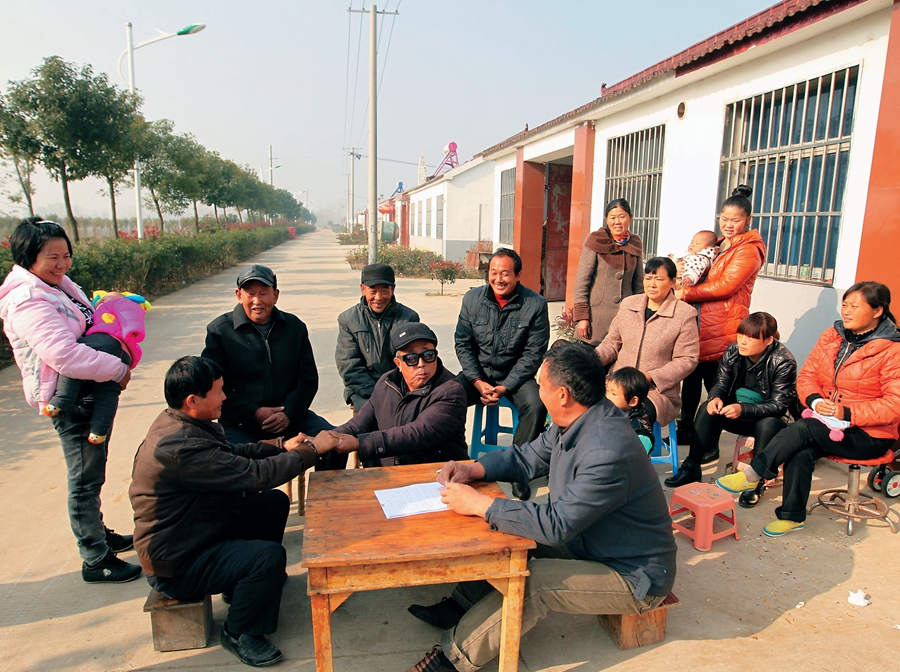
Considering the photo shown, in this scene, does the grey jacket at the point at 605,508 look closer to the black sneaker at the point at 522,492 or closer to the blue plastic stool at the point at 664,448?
the black sneaker at the point at 522,492

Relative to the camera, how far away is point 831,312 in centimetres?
491

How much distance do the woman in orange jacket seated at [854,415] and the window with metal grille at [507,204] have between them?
1048 centimetres

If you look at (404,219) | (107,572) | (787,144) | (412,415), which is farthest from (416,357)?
(404,219)

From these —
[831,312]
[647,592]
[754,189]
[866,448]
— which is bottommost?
[647,592]

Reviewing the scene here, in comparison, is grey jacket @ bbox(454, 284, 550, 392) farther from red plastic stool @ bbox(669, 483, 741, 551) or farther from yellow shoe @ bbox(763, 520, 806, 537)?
yellow shoe @ bbox(763, 520, 806, 537)

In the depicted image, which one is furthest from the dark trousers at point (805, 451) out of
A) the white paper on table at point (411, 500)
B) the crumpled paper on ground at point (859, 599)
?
the white paper on table at point (411, 500)

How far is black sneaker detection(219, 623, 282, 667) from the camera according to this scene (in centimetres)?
245

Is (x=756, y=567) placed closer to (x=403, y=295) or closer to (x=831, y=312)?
(x=831, y=312)

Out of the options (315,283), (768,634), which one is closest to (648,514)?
(768,634)

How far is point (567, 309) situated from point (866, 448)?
6.56 metres

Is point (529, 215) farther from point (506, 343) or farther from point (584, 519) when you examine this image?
point (584, 519)

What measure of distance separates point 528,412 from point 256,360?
6.08 feet

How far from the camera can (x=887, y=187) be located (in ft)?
14.0

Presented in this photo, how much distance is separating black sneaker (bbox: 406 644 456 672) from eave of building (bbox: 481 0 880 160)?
16.7 feet
